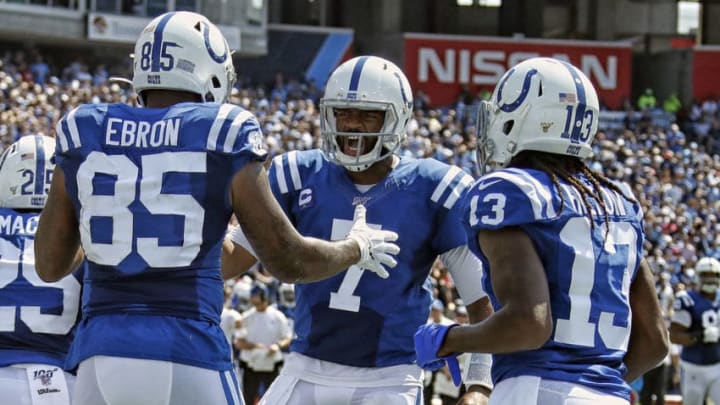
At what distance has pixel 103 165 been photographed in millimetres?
3617

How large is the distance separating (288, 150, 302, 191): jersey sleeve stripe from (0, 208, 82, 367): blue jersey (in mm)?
840

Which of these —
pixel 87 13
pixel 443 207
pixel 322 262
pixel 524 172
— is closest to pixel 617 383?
pixel 524 172

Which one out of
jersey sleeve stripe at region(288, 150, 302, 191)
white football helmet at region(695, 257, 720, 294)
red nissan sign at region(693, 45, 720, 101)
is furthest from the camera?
red nissan sign at region(693, 45, 720, 101)

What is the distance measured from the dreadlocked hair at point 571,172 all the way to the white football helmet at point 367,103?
1104 mm

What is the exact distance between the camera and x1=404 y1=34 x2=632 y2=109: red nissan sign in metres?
32.1

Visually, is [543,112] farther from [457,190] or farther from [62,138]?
[62,138]

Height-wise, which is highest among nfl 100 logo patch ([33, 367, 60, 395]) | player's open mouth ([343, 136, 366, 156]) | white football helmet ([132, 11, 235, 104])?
white football helmet ([132, 11, 235, 104])

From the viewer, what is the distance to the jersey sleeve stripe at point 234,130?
11.7 ft

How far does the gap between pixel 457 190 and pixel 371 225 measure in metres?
0.33

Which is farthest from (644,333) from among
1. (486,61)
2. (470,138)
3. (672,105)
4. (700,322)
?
(486,61)

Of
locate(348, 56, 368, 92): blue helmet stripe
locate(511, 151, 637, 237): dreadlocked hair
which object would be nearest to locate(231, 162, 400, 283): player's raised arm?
locate(511, 151, 637, 237): dreadlocked hair

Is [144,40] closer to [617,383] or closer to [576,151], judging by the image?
[576,151]

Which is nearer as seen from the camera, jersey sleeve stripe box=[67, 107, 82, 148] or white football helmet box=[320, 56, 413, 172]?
jersey sleeve stripe box=[67, 107, 82, 148]

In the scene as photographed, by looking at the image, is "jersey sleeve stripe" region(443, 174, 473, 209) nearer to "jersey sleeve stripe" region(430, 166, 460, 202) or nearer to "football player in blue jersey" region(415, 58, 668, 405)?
"jersey sleeve stripe" region(430, 166, 460, 202)
